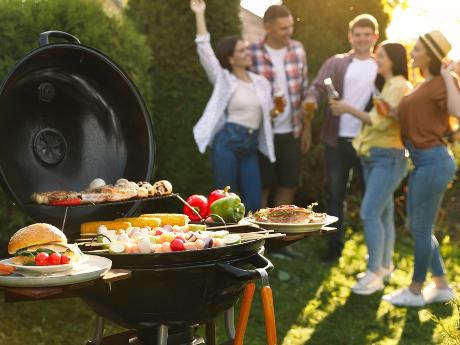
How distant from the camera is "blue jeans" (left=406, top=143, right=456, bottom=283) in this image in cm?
546

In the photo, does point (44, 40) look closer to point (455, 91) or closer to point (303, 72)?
point (455, 91)

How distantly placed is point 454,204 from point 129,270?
6905 millimetres

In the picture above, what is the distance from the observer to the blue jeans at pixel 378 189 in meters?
5.93

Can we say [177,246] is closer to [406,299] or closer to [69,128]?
[69,128]

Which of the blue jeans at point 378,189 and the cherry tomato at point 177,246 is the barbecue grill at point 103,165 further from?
the blue jeans at point 378,189

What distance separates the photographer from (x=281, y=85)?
6.80m

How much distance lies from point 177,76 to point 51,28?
6.77 ft

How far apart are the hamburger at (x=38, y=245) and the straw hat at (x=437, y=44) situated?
3466 mm

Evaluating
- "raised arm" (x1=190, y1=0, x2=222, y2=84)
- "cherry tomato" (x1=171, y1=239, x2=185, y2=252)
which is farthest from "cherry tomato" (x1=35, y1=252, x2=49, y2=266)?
"raised arm" (x1=190, y1=0, x2=222, y2=84)

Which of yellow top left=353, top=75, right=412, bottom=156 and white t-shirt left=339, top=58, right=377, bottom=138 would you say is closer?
yellow top left=353, top=75, right=412, bottom=156

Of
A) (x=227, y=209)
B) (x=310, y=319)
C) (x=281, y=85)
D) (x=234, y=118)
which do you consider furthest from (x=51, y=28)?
(x=310, y=319)

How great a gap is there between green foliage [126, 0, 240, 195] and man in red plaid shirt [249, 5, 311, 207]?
0.68 metres

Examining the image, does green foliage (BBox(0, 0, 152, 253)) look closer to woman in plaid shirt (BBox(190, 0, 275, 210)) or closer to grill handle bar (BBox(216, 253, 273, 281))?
woman in plaid shirt (BBox(190, 0, 275, 210))

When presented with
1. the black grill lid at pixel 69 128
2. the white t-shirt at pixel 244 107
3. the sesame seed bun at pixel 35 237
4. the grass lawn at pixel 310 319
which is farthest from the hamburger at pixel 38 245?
the white t-shirt at pixel 244 107
